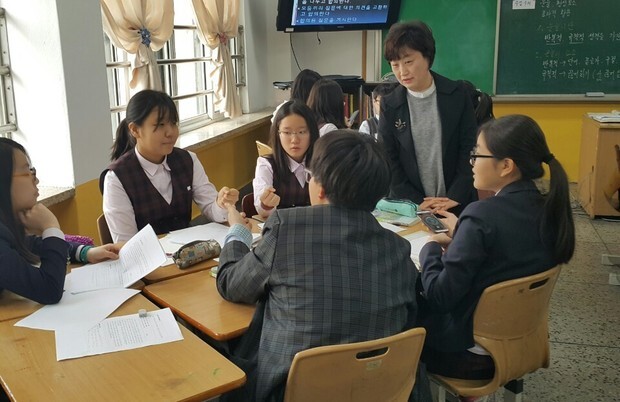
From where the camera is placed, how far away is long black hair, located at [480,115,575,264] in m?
1.57

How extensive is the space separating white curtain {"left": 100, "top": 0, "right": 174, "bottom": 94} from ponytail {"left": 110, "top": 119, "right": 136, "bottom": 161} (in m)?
1.28

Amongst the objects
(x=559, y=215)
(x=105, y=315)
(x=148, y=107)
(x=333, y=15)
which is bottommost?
(x=105, y=315)

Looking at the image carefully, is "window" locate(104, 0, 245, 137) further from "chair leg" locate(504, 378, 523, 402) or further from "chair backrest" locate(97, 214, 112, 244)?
"chair leg" locate(504, 378, 523, 402)

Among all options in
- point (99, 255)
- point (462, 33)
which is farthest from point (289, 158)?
point (462, 33)

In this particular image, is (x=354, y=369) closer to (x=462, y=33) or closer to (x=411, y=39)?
(x=411, y=39)

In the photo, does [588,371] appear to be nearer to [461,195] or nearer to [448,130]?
[461,195]

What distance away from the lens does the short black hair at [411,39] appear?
250 centimetres

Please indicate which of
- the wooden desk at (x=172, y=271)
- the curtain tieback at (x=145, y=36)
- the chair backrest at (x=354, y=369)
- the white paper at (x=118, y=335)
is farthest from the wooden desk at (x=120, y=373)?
the curtain tieback at (x=145, y=36)

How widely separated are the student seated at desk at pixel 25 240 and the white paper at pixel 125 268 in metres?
0.12

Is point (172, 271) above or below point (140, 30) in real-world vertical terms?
below

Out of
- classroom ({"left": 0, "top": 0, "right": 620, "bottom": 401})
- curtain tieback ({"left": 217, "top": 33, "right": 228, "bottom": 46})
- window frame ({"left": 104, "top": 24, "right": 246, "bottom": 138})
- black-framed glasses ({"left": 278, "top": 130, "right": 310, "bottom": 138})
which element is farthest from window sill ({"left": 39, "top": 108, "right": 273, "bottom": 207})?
black-framed glasses ({"left": 278, "top": 130, "right": 310, "bottom": 138})

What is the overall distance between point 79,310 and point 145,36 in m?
2.63

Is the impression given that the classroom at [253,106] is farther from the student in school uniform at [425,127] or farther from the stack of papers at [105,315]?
the student in school uniform at [425,127]

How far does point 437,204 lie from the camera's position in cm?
243
